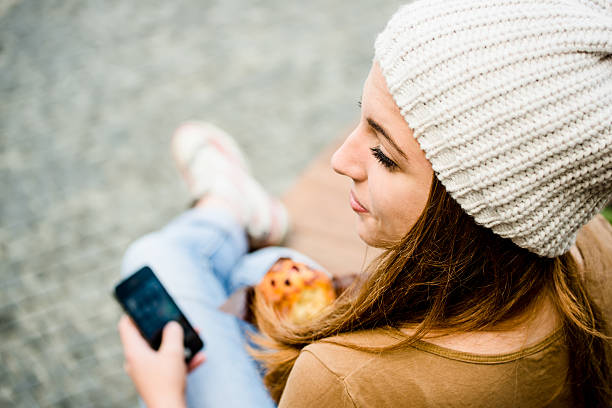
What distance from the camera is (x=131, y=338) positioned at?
63.8 inches

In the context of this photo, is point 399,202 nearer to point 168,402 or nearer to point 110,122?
point 168,402

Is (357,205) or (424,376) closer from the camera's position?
(424,376)

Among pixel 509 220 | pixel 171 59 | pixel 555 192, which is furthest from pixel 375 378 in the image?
pixel 171 59

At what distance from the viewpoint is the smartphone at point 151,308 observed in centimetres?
157

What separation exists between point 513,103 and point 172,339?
47.7 inches

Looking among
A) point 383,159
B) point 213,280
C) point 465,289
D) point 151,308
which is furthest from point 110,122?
point 465,289

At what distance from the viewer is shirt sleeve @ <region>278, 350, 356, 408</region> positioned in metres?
1.07

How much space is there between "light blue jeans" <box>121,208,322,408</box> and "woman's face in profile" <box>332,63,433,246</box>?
0.78 metres

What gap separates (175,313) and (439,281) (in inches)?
35.9

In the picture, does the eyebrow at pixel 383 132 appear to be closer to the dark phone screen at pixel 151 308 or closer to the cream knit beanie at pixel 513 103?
the cream knit beanie at pixel 513 103

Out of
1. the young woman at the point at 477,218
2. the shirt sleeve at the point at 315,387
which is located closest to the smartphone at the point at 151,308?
the young woman at the point at 477,218

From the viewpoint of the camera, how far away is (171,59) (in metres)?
3.71

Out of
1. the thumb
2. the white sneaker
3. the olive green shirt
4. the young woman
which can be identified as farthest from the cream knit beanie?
the white sneaker

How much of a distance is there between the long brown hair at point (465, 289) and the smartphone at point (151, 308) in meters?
0.55
